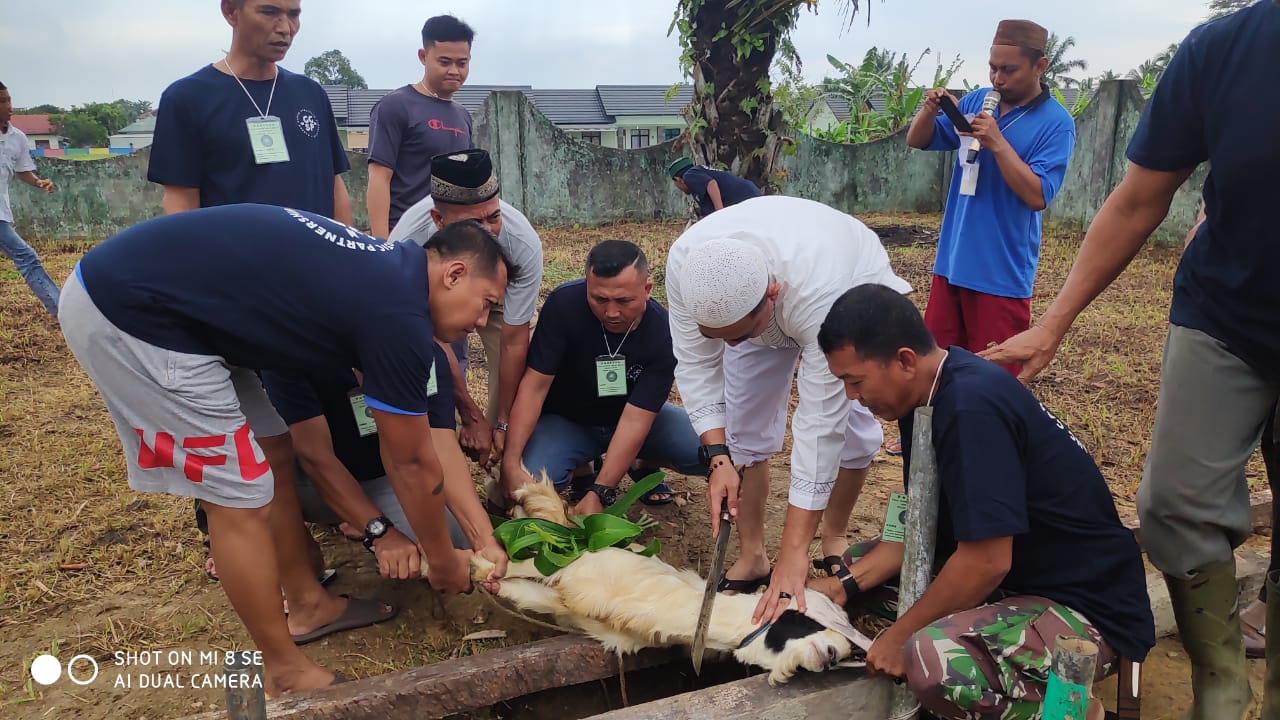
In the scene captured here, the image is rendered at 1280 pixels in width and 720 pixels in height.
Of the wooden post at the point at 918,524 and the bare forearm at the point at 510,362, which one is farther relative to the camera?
the bare forearm at the point at 510,362

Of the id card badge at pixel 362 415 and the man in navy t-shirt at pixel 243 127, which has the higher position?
the man in navy t-shirt at pixel 243 127

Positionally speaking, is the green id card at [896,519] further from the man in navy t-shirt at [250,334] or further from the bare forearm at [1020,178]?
the bare forearm at [1020,178]

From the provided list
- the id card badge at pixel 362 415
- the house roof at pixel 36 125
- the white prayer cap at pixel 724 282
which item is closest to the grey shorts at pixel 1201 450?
the white prayer cap at pixel 724 282

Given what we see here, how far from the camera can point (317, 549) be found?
10.8 ft

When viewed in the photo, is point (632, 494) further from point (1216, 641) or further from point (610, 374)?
point (1216, 641)

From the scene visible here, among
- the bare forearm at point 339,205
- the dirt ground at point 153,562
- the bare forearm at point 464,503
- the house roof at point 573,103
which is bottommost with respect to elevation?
the dirt ground at point 153,562

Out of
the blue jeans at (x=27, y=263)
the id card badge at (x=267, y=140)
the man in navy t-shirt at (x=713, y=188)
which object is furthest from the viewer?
the blue jeans at (x=27, y=263)

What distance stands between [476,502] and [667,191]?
10.9 m

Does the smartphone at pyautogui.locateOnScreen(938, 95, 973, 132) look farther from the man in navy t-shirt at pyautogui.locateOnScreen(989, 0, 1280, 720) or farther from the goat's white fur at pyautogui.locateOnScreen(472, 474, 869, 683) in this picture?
the goat's white fur at pyautogui.locateOnScreen(472, 474, 869, 683)

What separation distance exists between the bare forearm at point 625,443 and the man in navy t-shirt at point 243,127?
1600mm

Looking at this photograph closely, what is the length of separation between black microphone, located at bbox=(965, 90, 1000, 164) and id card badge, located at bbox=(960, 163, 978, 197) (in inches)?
1.1

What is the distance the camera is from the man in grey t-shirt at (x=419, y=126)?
168 inches

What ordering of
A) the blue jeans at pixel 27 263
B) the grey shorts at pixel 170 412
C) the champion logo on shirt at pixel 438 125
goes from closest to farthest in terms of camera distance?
the grey shorts at pixel 170 412 → the champion logo on shirt at pixel 438 125 → the blue jeans at pixel 27 263

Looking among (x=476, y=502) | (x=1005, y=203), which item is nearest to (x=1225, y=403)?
(x=1005, y=203)
